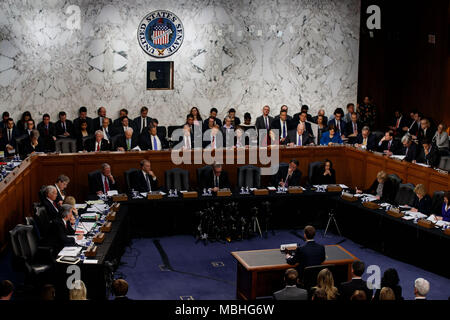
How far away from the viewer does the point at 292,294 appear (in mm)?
8094

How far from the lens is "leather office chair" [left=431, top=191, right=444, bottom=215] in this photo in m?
11.5

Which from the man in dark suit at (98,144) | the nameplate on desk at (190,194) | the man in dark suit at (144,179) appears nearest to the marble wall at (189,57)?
the man in dark suit at (98,144)

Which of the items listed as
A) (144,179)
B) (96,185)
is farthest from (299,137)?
(96,185)

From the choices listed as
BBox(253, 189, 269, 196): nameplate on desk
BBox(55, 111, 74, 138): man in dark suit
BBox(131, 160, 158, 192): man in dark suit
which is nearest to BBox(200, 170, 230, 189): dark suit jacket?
BBox(253, 189, 269, 196): nameplate on desk

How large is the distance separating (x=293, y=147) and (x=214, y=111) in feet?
12.2

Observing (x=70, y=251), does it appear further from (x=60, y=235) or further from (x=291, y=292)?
(x=291, y=292)

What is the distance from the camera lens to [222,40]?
1888 cm

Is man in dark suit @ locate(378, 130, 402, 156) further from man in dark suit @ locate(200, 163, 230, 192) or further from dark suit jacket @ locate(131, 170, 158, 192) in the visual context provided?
dark suit jacket @ locate(131, 170, 158, 192)

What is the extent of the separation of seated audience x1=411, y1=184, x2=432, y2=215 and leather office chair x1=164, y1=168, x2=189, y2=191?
4.67 meters

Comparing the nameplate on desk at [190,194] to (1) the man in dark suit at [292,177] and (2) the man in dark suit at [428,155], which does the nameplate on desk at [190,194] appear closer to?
(1) the man in dark suit at [292,177]
